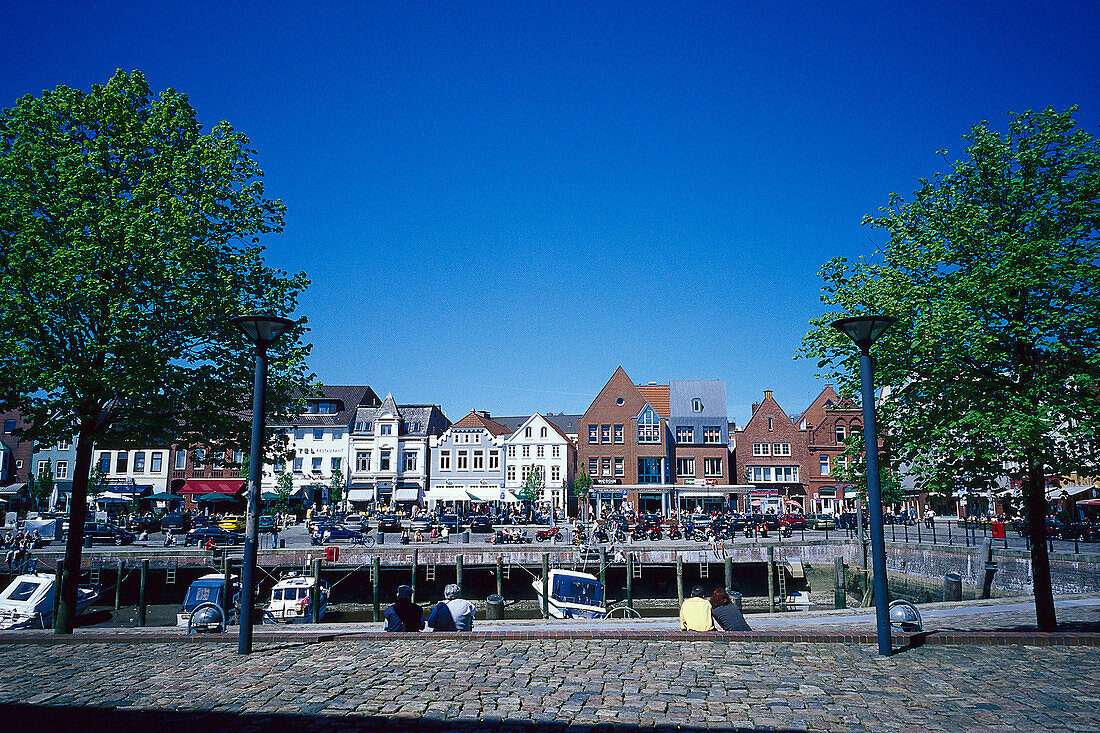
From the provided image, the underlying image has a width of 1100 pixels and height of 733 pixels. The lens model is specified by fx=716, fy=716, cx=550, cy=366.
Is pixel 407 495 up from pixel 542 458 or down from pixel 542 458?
down

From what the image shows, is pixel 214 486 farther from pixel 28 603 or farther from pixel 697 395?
pixel 697 395

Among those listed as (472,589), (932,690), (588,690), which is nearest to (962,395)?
(932,690)

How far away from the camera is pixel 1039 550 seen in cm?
1398

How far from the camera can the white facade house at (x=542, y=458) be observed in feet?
233

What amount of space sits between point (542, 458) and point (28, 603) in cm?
4736

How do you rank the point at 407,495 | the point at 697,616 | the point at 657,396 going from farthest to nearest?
the point at 657,396 → the point at 407,495 → the point at 697,616

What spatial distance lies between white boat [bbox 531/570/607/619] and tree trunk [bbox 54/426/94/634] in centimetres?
1890

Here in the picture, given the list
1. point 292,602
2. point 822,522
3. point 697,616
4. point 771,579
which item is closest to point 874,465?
point 697,616

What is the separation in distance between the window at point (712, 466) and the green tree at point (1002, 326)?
56.9 m

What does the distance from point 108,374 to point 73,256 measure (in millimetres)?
2419

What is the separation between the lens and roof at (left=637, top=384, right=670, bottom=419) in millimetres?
74625

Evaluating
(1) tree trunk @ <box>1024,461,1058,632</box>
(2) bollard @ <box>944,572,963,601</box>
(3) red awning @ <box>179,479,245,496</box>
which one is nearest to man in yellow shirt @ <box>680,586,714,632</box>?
(1) tree trunk @ <box>1024,461,1058,632</box>

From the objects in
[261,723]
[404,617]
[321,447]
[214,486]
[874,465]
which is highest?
[321,447]

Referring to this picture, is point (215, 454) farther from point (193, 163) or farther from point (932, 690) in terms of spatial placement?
point (932, 690)
